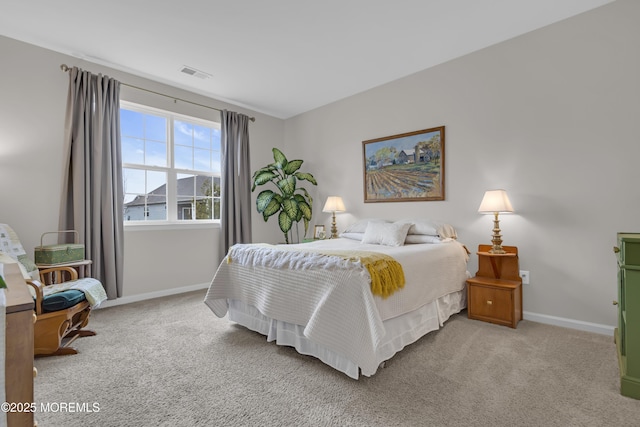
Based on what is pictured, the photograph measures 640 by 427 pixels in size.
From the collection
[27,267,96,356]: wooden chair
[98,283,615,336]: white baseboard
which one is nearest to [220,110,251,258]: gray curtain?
[98,283,615,336]: white baseboard

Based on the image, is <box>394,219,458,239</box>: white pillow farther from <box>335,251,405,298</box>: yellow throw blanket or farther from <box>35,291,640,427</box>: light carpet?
<box>335,251,405,298</box>: yellow throw blanket

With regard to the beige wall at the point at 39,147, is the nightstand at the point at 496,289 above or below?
below

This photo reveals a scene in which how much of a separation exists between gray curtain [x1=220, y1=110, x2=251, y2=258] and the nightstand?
3.07m

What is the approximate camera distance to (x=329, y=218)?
4.68 m

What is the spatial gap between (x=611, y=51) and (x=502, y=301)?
223 centimetres

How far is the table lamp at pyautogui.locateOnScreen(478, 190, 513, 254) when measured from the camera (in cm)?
275

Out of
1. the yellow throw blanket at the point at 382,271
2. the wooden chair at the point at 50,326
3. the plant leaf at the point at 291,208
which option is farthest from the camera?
the plant leaf at the point at 291,208

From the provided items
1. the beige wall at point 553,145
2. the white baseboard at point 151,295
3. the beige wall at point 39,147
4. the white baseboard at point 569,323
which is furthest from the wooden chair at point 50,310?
the white baseboard at point 569,323

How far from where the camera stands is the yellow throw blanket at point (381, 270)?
189cm

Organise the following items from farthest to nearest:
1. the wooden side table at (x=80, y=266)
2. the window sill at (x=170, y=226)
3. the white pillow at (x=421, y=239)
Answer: the window sill at (x=170, y=226) → the white pillow at (x=421, y=239) → the wooden side table at (x=80, y=266)

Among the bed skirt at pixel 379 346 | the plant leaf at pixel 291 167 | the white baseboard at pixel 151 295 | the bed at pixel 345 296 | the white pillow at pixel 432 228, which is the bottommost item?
the white baseboard at pixel 151 295

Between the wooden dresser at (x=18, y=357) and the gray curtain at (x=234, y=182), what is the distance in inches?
141

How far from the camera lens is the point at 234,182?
4.45 metres

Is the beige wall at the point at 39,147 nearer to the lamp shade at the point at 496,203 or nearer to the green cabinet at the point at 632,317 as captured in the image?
the lamp shade at the point at 496,203
